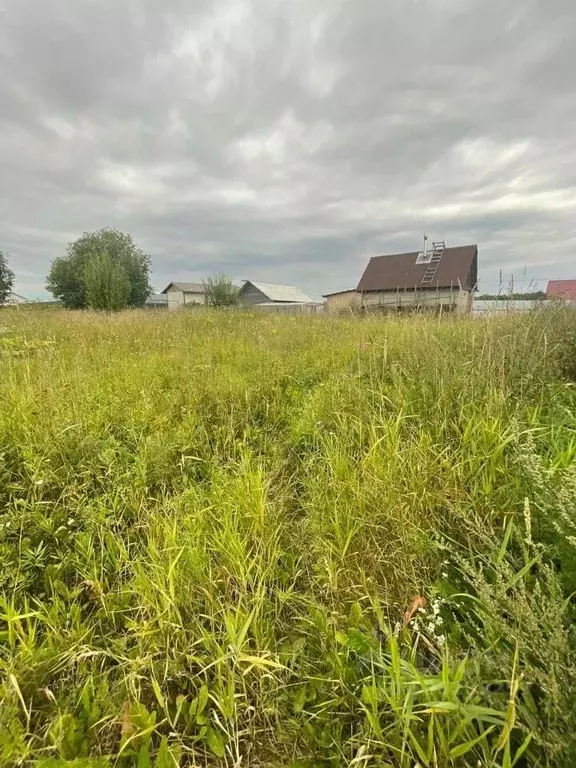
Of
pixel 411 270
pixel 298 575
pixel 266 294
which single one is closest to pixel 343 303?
pixel 411 270

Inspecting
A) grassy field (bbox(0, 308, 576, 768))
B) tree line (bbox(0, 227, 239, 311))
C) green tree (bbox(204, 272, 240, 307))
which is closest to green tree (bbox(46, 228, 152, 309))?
tree line (bbox(0, 227, 239, 311))

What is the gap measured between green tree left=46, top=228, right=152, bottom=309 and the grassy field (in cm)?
3357

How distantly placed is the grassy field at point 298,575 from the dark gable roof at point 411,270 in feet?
80.3

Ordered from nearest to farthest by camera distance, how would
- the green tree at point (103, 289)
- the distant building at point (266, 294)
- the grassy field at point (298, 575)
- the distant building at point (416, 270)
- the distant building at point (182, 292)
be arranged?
1. the grassy field at point (298, 575)
2. the green tree at point (103, 289)
3. the distant building at point (416, 270)
4. the distant building at point (266, 294)
5. the distant building at point (182, 292)

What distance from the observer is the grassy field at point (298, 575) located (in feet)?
3.11

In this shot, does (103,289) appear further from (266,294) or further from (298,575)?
(266,294)

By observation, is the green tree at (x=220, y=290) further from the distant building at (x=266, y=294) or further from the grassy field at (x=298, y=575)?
the grassy field at (x=298, y=575)

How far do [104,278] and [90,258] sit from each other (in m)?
14.6

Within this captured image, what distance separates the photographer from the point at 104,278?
19.9 m

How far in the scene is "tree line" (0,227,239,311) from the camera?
19859mm

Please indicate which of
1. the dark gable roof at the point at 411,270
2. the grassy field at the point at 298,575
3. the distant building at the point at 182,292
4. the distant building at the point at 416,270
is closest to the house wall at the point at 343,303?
the distant building at the point at 416,270

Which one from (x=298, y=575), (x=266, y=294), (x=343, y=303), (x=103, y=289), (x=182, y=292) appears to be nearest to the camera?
(x=298, y=575)

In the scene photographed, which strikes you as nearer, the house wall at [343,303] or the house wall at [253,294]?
the house wall at [343,303]

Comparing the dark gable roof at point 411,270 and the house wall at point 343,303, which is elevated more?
the dark gable roof at point 411,270
